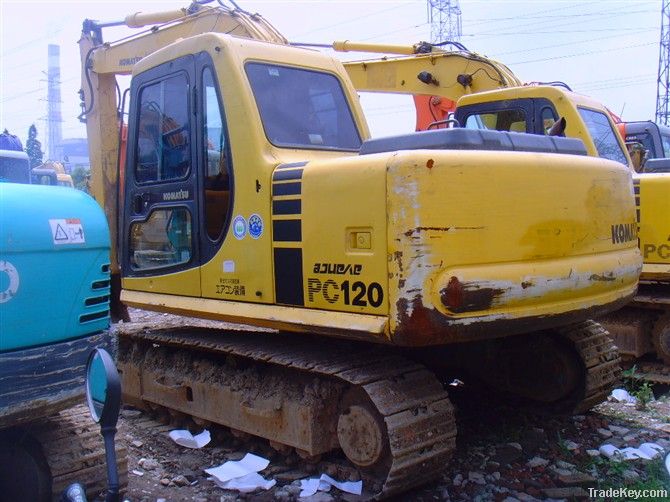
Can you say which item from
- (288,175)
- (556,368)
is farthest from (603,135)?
(288,175)

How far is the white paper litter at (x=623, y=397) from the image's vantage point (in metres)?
5.82

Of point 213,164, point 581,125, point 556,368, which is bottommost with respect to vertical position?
point 556,368

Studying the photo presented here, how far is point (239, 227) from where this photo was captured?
4238 mm

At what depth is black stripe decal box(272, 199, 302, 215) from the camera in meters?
3.88

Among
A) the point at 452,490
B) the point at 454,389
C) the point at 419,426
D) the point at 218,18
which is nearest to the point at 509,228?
the point at 419,426

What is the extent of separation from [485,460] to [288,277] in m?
1.70

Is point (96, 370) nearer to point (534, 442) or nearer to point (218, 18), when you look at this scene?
point (534, 442)

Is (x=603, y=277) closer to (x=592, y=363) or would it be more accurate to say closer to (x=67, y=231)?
(x=592, y=363)

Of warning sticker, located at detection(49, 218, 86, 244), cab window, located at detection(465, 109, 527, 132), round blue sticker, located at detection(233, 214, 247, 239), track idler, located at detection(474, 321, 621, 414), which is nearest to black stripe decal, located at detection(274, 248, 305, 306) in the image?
round blue sticker, located at detection(233, 214, 247, 239)

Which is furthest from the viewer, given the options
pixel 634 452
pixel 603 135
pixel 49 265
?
pixel 603 135

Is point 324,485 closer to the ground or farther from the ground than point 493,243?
closer to the ground

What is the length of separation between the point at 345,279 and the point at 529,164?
3.54 feet

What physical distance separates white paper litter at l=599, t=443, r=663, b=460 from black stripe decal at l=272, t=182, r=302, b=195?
2571mm

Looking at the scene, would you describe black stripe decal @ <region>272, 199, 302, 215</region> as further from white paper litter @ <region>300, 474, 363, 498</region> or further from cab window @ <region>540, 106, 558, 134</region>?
cab window @ <region>540, 106, 558, 134</region>
